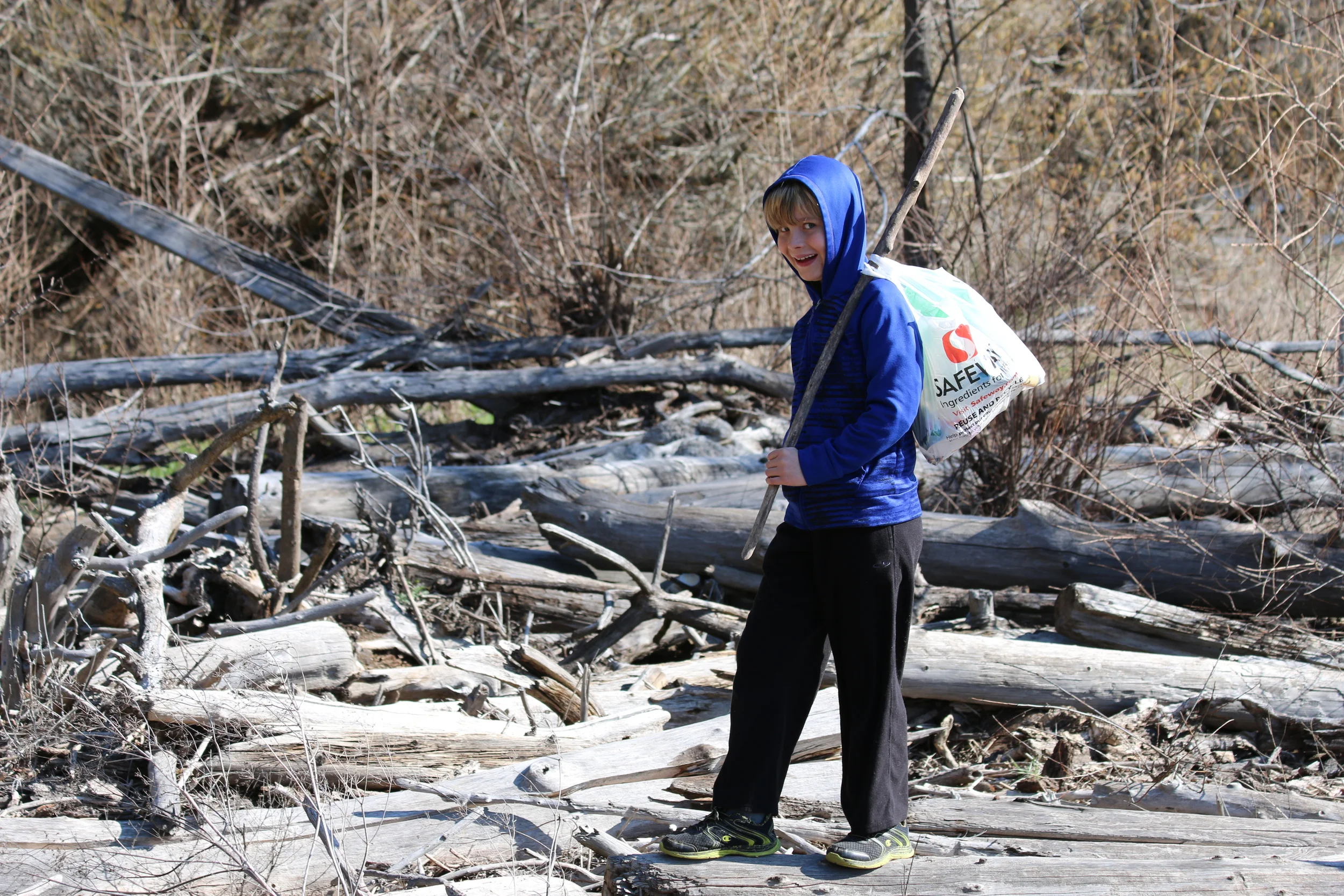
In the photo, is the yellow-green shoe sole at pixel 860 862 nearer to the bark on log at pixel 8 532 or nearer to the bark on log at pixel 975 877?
the bark on log at pixel 975 877

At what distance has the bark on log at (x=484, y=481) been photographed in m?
6.12

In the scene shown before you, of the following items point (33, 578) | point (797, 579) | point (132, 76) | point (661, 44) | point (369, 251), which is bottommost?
point (33, 578)

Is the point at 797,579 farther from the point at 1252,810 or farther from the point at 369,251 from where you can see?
the point at 369,251

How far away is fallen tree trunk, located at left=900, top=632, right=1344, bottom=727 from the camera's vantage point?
4.13 m

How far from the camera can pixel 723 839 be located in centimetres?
267

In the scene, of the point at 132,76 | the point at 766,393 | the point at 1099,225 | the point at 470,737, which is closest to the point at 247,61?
the point at 132,76

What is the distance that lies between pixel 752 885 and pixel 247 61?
1240 cm

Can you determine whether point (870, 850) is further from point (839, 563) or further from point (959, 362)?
point (959, 362)

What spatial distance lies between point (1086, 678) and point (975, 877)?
1822 millimetres

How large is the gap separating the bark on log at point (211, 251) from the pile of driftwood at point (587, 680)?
2.92 metres

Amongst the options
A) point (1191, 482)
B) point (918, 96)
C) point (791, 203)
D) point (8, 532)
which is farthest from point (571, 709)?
point (918, 96)

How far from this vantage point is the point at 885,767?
8.64 ft

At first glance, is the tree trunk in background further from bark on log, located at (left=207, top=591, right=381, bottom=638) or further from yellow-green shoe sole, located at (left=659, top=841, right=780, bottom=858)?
yellow-green shoe sole, located at (left=659, top=841, right=780, bottom=858)

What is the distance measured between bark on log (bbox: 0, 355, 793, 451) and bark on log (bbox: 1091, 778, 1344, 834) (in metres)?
4.95
